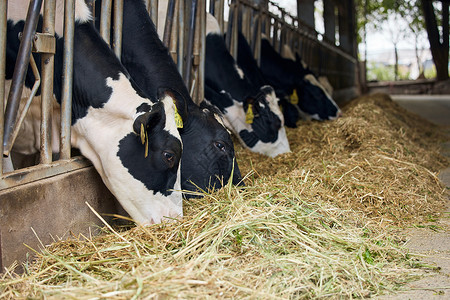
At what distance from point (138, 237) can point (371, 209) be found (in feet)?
5.45

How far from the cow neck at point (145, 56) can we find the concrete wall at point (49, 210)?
1007mm

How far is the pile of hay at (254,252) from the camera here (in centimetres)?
203

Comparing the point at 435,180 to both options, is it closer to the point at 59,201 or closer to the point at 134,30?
the point at 134,30

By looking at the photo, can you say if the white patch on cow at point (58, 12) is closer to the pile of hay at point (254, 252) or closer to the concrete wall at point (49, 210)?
the concrete wall at point (49, 210)

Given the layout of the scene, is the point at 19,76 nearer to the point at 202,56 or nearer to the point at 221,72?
the point at 202,56

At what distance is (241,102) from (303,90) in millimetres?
3506

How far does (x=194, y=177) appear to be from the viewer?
12.5 ft

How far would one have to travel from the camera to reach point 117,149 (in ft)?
9.73

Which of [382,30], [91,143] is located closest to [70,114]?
[91,143]

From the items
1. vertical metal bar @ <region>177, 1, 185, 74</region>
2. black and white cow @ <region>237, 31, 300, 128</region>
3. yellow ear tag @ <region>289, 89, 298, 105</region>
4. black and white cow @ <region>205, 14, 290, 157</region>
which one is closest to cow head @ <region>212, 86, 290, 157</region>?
black and white cow @ <region>205, 14, 290, 157</region>

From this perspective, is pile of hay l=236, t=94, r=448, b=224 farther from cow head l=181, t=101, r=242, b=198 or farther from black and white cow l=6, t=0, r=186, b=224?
black and white cow l=6, t=0, r=186, b=224

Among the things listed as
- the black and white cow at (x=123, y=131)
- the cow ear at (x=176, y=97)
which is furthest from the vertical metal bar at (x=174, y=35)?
the black and white cow at (x=123, y=131)

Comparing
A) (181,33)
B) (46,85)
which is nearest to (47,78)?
(46,85)

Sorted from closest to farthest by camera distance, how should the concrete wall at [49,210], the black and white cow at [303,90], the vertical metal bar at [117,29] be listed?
the concrete wall at [49,210], the vertical metal bar at [117,29], the black and white cow at [303,90]
